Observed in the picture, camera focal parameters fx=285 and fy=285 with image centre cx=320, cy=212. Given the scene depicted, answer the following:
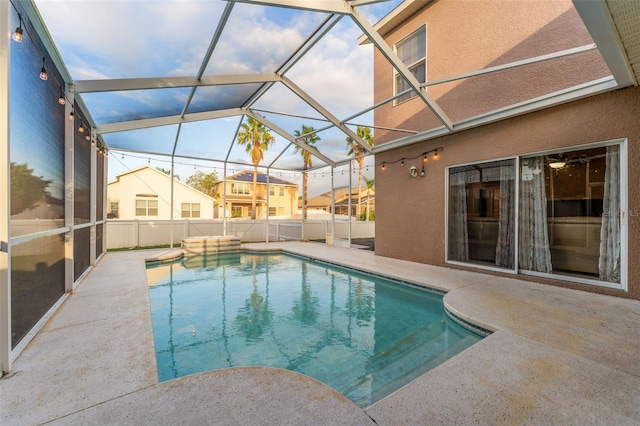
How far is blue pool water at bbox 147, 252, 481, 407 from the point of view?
2.77 m

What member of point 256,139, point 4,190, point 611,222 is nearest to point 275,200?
point 256,139

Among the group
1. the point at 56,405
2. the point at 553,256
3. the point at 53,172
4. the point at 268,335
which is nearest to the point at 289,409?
the point at 56,405

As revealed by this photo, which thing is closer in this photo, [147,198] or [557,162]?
[557,162]

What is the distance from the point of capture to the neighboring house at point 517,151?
4152 mm

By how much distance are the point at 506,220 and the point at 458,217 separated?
99 centimetres

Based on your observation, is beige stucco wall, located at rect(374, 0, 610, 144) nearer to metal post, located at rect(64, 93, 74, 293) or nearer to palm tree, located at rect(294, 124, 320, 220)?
palm tree, located at rect(294, 124, 320, 220)

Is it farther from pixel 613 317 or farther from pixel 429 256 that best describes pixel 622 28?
pixel 429 256

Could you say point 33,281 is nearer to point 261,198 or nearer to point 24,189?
point 24,189

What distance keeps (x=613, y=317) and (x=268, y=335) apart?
4.06 m

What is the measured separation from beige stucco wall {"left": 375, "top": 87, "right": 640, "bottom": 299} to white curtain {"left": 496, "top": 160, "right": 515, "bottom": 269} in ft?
1.26

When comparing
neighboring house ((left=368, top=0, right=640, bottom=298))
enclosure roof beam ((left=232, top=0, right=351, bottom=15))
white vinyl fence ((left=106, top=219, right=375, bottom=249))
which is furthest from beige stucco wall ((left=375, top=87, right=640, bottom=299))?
enclosure roof beam ((left=232, top=0, right=351, bottom=15))

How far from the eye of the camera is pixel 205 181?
98.3 ft

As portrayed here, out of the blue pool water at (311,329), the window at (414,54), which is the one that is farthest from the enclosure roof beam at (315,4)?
the blue pool water at (311,329)

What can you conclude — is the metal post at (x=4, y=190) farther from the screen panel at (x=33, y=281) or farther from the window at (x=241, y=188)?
the window at (x=241, y=188)
